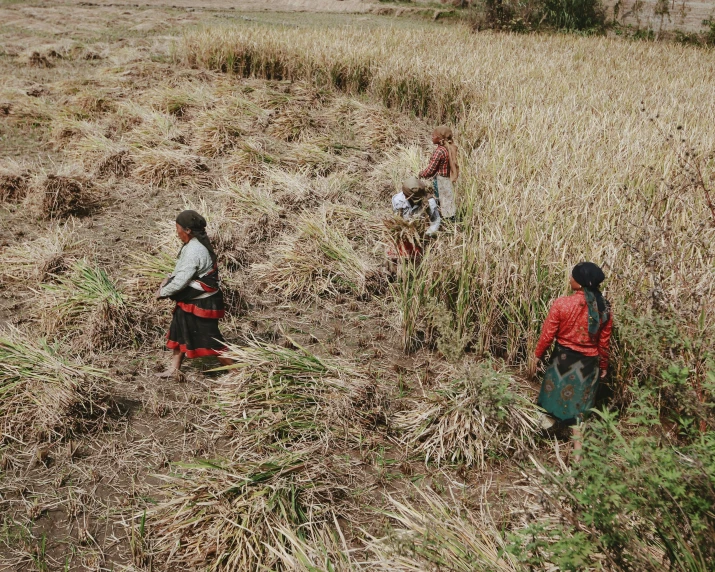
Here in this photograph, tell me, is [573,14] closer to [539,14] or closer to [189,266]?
[539,14]

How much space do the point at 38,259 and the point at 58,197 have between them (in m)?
1.43

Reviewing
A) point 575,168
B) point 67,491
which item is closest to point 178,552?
point 67,491

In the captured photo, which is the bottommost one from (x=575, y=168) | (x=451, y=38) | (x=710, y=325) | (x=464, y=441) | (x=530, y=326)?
(x=464, y=441)

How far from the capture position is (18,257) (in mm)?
5355

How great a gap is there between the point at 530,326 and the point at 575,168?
2402mm

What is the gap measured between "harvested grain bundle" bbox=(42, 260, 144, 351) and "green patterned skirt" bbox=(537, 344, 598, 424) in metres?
3.13

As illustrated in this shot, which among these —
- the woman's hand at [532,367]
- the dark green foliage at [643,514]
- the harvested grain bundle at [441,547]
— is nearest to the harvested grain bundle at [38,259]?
the harvested grain bundle at [441,547]

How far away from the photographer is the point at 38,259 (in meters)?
5.19

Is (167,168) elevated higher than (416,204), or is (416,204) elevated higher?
(416,204)

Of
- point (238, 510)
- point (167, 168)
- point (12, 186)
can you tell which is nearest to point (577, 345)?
point (238, 510)

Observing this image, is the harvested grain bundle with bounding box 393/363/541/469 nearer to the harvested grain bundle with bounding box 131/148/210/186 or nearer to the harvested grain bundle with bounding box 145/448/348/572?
the harvested grain bundle with bounding box 145/448/348/572

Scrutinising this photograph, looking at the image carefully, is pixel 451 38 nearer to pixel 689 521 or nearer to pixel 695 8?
pixel 695 8

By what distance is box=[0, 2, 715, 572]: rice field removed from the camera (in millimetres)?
2613

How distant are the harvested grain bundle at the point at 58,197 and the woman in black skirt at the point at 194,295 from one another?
3282 mm
